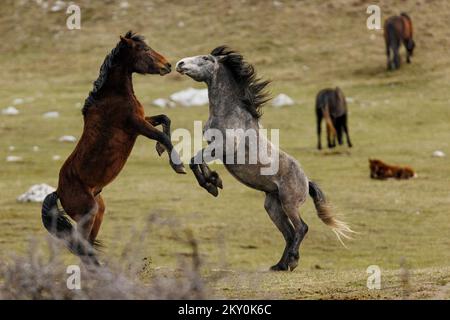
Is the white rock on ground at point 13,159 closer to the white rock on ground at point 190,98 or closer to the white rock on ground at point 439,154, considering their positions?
the white rock on ground at point 190,98

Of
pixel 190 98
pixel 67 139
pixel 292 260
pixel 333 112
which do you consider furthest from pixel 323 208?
pixel 190 98

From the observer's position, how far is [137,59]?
34.6ft

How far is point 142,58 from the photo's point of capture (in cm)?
1052

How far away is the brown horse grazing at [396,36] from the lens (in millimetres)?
37562

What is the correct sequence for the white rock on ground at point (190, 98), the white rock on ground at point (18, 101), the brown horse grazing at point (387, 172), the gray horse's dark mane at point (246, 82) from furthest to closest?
the white rock on ground at point (18, 101), the white rock on ground at point (190, 98), the brown horse grazing at point (387, 172), the gray horse's dark mane at point (246, 82)

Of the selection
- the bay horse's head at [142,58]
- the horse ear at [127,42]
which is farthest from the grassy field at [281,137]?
the horse ear at [127,42]

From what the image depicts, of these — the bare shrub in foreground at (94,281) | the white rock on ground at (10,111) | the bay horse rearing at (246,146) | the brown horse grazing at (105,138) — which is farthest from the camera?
the white rock on ground at (10,111)

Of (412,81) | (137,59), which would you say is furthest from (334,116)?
(137,59)

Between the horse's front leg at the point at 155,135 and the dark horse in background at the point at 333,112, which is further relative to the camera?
the dark horse in background at the point at 333,112

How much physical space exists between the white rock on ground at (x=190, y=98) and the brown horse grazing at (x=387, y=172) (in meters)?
11.2

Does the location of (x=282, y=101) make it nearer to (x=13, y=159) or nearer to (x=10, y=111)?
(x=10, y=111)

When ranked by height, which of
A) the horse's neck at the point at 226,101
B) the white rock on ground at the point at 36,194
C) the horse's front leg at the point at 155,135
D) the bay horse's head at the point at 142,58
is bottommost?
the white rock on ground at the point at 36,194

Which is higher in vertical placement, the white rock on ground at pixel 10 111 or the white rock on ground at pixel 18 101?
the white rock on ground at pixel 18 101

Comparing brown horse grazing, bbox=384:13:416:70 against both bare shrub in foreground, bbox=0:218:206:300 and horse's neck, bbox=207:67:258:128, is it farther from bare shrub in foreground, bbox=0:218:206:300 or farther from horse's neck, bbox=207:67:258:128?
bare shrub in foreground, bbox=0:218:206:300
